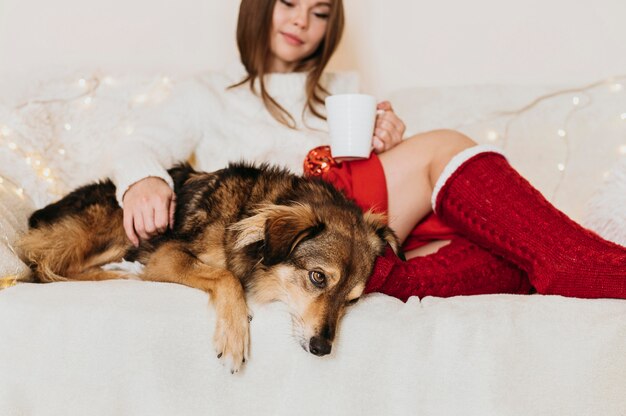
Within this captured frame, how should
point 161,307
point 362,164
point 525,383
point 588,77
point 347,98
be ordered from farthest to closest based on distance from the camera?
point 588,77, point 362,164, point 347,98, point 161,307, point 525,383

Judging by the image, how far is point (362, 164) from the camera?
92.0 inches

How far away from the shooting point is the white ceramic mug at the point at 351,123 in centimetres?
212

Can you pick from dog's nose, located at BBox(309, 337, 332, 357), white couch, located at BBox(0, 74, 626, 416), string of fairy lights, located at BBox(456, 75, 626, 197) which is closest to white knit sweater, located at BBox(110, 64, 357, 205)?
string of fairy lights, located at BBox(456, 75, 626, 197)

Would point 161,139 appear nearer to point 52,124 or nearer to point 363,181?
point 52,124

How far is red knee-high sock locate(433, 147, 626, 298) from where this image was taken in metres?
1.82

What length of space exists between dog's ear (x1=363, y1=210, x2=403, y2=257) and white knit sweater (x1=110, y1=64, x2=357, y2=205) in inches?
30.2

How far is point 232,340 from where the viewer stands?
158 cm

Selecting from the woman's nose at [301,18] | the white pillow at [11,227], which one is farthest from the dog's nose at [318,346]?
the woman's nose at [301,18]

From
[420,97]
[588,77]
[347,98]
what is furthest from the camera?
[588,77]

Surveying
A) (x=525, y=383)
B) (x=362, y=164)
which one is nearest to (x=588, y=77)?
(x=362, y=164)

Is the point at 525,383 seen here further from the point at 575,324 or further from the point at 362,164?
the point at 362,164

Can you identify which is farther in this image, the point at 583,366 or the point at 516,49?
the point at 516,49

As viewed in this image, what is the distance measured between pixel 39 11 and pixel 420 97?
88.7 inches

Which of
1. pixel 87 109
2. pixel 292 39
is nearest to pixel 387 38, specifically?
Answer: pixel 292 39
